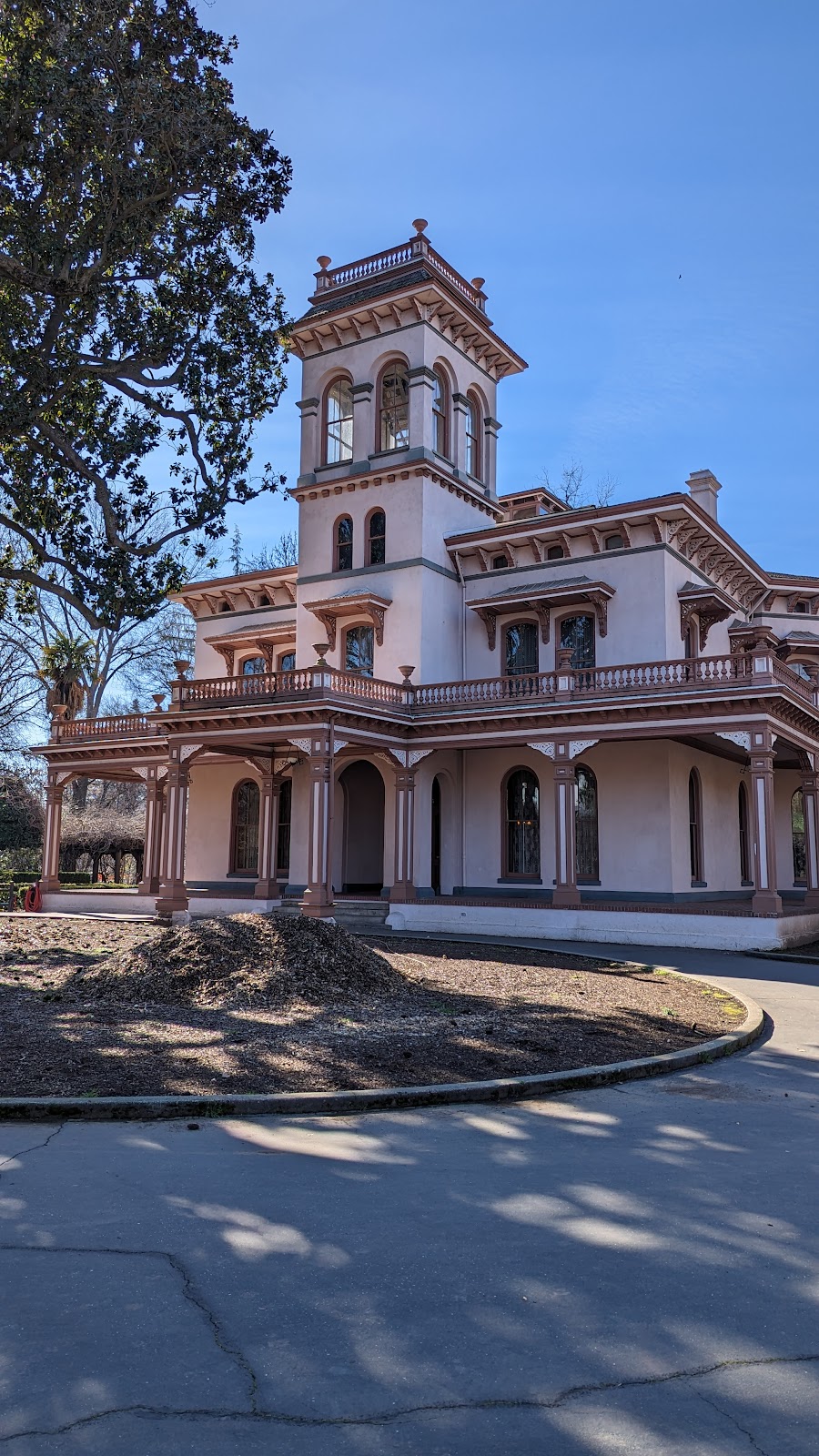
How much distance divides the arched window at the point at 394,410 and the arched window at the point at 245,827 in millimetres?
11511

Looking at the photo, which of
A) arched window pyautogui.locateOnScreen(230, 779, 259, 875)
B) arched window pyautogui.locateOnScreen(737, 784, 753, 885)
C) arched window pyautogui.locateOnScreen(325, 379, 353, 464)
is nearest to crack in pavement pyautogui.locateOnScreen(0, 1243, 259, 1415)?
arched window pyautogui.locateOnScreen(737, 784, 753, 885)

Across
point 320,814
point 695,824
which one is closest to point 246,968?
point 320,814

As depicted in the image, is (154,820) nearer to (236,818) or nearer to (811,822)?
(236,818)

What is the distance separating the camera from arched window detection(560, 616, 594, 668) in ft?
90.3

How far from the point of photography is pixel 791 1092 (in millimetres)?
7941

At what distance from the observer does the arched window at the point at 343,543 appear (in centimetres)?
3044

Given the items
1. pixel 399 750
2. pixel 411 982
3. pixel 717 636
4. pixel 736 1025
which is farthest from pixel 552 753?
pixel 736 1025

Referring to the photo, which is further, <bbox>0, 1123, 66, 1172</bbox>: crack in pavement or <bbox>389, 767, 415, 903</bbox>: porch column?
<bbox>389, 767, 415, 903</bbox>: porch column

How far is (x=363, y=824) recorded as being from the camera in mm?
31781

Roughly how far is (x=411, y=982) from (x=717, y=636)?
21.3m

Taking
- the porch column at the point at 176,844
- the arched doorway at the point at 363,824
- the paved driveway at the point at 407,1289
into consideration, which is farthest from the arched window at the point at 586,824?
the paved driveway at the point at 407,1289

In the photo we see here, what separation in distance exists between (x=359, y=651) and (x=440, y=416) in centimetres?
748

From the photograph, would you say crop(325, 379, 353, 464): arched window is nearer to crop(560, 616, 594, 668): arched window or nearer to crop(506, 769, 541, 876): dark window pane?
crop(560, 616, 594, 668): arched window

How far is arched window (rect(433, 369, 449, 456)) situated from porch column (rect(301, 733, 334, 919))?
10818 millimetres
